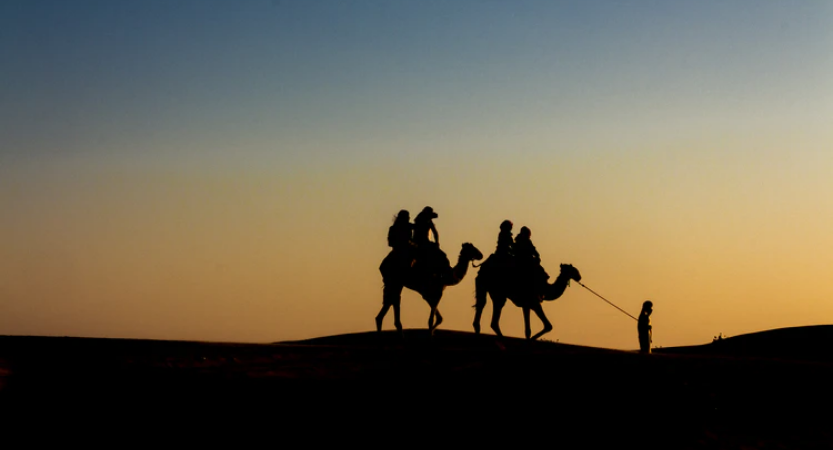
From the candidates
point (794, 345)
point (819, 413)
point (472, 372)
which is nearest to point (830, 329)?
point (794, 345)

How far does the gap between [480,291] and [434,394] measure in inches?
304

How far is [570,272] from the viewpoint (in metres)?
24.3

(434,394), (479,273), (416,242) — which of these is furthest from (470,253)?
(434,394)

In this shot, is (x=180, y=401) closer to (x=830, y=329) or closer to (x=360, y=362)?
(x=360, y=362)

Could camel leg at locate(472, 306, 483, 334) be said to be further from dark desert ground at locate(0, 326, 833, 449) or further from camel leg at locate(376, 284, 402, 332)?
dark desert ground at locate(0, 326, 833, 449)

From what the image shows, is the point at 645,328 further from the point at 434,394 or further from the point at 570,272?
the point at 434,394

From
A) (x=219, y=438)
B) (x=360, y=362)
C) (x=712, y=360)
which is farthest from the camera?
(x=712, y=360)

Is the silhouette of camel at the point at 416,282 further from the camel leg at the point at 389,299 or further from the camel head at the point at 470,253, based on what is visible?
the camel head at the point at 470,253

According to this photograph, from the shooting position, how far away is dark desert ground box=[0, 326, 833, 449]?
15.0 meters

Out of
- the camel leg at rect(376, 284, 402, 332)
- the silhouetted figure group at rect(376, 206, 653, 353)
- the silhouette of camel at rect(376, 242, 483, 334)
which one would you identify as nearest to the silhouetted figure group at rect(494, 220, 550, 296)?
the silhouetted figure group at rect(376, 206, 653, 353)

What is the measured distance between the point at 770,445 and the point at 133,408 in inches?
327

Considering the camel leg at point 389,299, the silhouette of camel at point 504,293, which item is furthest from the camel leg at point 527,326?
the camel leg at point 389,299

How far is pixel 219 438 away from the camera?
1436cm

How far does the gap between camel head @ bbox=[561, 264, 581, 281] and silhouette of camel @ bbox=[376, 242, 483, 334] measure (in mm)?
2653
